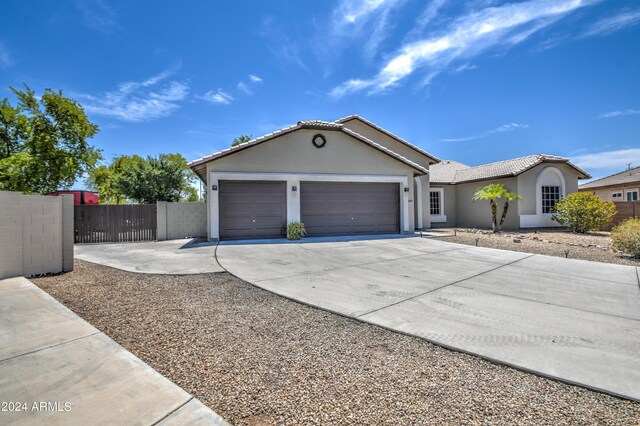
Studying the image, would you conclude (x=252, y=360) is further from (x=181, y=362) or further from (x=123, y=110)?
(x=123, y=110)

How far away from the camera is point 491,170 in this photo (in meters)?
20.9

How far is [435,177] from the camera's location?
73.7ft

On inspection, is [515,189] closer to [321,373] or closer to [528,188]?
[528,188]

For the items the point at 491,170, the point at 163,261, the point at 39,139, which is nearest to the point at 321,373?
the point at 163,261

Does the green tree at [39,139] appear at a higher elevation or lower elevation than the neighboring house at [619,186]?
higher

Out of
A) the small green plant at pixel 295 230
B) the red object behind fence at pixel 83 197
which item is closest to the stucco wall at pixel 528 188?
the small green plant at pixel 295 230

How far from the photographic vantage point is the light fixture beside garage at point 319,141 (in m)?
14.6

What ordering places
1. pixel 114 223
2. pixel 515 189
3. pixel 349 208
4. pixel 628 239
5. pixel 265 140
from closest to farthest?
pixel 628 239, pixel 265 140, pixel 114 223, pixel 349 208, pixel 515 189

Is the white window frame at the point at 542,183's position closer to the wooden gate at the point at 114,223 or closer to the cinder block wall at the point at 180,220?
the cinder block wall at the point at 180,220

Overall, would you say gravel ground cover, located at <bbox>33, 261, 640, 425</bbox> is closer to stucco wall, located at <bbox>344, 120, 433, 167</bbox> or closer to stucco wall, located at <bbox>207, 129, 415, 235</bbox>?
stucco wall, located at <bbox>207, 129, 415, 235</bbox>

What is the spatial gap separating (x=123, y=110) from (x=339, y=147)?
2148 cm

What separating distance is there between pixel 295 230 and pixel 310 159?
3.70 metres

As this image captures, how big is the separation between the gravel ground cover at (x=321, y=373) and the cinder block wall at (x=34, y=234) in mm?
3014

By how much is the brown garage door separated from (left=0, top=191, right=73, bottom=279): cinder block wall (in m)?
6.34
